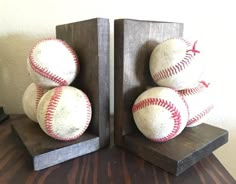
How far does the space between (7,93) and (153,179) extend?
588 mm

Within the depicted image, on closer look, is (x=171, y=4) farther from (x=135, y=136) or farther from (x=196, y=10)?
(x=135, y=136)

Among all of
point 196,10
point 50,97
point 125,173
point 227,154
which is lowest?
point 227,154

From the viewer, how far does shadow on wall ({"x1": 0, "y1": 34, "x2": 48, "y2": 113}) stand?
71 cm

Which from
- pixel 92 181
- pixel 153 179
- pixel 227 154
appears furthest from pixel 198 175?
pixel 227 154

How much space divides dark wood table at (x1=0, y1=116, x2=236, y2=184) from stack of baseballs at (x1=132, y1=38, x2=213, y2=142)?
0.23 feet

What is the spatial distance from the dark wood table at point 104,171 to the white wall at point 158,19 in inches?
12.8

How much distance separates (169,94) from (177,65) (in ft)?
0.19

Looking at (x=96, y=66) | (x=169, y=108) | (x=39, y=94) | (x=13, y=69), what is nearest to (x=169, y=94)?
(x=169, y=108)

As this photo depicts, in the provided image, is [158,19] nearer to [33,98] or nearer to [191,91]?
[191,91]

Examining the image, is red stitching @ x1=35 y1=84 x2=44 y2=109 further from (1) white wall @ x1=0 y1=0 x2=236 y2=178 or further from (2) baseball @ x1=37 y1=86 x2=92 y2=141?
(1) white wall @ x1=0 y1=0 x2=236 y2=178

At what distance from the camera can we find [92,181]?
372mm

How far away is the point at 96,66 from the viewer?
453 millimetres

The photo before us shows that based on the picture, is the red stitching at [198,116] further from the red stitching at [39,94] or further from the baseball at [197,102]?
the red stitching at [39,94]

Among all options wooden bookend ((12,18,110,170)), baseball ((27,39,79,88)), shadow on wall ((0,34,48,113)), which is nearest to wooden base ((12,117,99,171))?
wooden bookend ((12,18,110,170))
